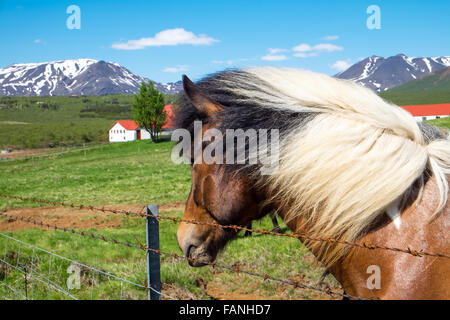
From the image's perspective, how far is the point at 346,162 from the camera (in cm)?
191

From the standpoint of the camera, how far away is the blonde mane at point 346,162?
71.9 inches

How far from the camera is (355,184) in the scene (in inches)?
74.4

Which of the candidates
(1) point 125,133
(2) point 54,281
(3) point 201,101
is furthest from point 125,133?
(3) point 201,101

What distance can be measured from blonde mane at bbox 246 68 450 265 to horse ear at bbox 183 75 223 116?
0.39 m

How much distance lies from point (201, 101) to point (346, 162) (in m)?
0.93

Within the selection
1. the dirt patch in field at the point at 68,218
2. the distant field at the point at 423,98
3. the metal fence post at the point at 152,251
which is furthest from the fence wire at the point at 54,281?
the distant field at the point at 423,98

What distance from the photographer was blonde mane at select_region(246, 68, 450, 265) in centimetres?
183

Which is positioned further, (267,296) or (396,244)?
(267,296)

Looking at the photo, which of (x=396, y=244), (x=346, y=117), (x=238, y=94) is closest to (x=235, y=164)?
(x=238, y=94)

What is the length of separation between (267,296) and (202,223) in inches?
132

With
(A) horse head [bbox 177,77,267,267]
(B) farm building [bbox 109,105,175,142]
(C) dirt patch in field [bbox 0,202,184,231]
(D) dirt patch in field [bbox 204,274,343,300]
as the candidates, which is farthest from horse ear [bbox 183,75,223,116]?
(B) farm building [bbox 109,105,175,142]

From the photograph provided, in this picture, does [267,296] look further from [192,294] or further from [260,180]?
[260,180]

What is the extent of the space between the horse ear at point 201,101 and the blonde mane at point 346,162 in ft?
1.28

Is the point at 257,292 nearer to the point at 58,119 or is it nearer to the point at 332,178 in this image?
the point at 332,178
